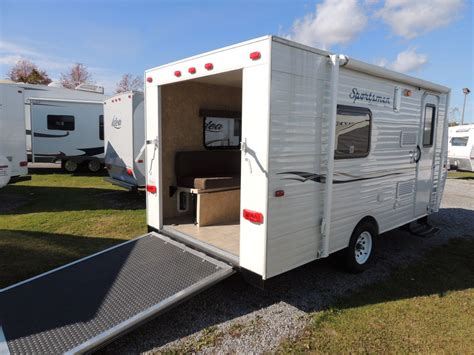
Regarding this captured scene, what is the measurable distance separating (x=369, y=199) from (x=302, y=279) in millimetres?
1308

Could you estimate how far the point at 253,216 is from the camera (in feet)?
10.6

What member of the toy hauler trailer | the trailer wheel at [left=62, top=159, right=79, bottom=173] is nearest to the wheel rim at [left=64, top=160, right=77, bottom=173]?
the trailer wheel at [left=62, top=159, right=79, bottom=173]

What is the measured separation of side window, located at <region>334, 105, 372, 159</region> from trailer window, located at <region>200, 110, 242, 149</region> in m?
2.20

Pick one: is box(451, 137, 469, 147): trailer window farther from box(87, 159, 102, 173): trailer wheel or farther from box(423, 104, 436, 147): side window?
box(87, 159, 102, 173): trailer wheel

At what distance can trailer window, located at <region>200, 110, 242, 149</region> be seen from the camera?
554 cm

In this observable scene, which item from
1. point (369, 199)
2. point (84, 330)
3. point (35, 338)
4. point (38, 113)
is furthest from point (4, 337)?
point (38, 113)

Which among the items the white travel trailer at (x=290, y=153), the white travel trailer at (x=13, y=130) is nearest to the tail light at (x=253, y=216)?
the white travel trailer at (x=290, y=153)

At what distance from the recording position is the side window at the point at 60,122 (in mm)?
13125

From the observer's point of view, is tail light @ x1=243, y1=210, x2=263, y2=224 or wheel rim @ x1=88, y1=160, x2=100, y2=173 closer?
tail light @ x1=243, y1=210, x2=263, y2=224

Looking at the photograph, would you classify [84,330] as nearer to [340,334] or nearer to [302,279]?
[340,334]

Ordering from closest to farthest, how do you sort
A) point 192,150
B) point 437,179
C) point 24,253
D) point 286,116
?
1. point 286,116
2. point 24,253
3. point 192,150
4. point 437,179

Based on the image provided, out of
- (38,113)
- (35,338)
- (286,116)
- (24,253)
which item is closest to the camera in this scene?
(35,338)

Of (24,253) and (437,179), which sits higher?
(437,179)

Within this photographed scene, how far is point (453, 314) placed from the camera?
3.62m
